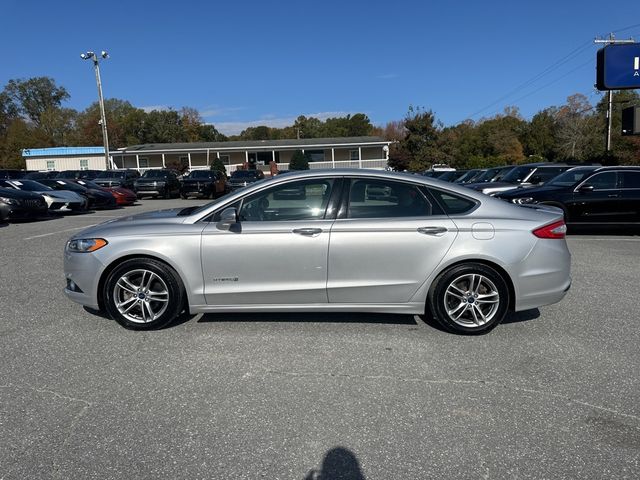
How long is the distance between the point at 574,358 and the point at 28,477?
4.13 meters

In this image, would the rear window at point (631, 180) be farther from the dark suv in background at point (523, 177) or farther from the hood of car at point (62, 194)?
the hood of car at point (62, 194)

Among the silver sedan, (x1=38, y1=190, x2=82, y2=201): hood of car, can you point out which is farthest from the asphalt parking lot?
(x1=38, y1=190, x2=82, y2=201): hood of car

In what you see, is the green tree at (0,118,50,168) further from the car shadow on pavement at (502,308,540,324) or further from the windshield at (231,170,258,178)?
the car shadow on pavement at (502,308,540,324)

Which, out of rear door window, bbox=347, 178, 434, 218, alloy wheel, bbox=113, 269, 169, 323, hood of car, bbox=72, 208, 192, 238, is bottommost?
alloy wheel, bbox=113, 269, 169, 323

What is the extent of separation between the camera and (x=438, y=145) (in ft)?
160

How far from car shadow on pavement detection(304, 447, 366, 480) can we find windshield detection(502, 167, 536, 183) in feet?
49.3

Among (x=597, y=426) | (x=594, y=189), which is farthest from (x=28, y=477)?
(x=594, y=189)

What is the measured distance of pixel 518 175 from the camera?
16562 millimetres

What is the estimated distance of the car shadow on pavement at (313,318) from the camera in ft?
16.9

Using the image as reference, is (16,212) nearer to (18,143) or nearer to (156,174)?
(156,174)

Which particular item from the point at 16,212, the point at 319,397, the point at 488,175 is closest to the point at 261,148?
the point at 488,175

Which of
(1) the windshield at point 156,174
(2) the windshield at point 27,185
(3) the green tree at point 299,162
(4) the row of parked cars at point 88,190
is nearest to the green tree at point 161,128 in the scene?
(3) the green tree at point 299,162

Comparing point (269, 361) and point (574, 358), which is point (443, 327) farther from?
point (269, 361)

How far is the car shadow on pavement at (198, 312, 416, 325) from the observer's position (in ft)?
16.9
